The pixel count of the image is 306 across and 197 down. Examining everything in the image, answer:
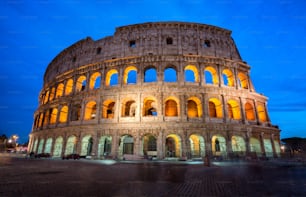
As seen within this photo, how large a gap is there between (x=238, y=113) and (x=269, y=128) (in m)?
4.72

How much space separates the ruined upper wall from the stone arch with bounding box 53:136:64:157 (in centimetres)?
1114

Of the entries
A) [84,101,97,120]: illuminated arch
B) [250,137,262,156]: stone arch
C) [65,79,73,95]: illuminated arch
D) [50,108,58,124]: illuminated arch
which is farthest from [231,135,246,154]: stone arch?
[50,108,58,124]: illuminated arch

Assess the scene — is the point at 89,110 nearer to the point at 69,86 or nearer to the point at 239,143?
the point at 69,86

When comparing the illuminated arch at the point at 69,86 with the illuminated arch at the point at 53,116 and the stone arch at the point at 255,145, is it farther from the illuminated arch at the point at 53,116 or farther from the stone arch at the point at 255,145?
the stone arch at the point at 255,145

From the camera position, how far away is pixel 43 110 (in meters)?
26.2

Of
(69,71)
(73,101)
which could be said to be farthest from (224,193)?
(69,71)

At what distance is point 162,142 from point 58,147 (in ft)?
49.6

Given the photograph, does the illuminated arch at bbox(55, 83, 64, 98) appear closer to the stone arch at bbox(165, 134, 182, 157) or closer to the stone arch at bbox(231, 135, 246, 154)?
the stone arch at bbox(165, 134, 182, 157)

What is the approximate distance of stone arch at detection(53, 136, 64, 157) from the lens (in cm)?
2172

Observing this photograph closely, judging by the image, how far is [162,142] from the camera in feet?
56.0

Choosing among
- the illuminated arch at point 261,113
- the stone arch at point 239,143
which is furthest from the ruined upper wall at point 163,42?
the stone arch at point 239,143

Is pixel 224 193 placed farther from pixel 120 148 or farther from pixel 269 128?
pixel 269 128

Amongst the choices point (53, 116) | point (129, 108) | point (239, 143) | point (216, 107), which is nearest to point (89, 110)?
point (129, 108)

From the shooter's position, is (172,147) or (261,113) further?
(261,113)
